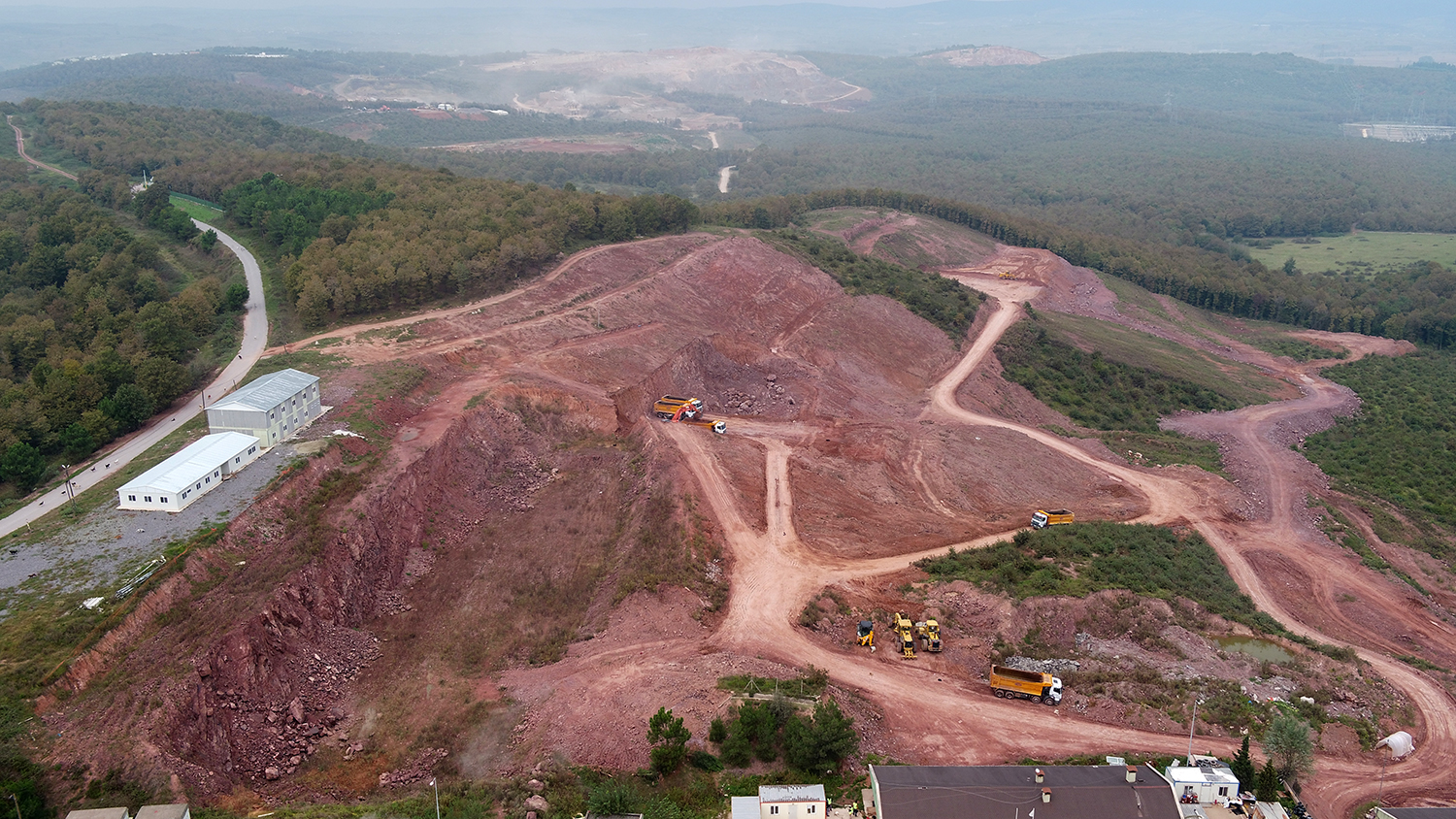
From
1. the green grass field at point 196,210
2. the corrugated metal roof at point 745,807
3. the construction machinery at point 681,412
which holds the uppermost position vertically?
the green grass field at point 196,210

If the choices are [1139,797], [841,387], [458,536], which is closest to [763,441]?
[841,387]

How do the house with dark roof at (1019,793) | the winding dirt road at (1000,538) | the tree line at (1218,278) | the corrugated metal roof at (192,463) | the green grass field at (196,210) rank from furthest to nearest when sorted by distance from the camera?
the tree line at (1218,278)
the green grass field at (196,210)
the corrugated metal roof at (192,463)
the winding dirt road at (1000,538)
the house with dark roof at (1019,793)

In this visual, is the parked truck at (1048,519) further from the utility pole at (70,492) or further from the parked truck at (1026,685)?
the utility pole at (70,492)

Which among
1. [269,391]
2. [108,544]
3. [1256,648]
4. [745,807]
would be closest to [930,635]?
[745,807]

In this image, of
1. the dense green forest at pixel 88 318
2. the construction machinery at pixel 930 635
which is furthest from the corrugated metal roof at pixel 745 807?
the dense green forest at pixel 88 318

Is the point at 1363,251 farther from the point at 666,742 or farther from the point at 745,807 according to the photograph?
the point at 745,807

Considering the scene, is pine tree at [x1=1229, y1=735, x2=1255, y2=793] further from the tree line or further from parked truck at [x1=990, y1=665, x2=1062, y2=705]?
the tree line
